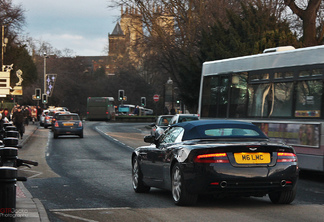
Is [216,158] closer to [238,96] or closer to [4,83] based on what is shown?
[238,96]

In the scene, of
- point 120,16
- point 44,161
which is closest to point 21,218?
point 44,161

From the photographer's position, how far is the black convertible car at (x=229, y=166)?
32.2 feet

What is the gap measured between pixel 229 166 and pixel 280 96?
7.18 m

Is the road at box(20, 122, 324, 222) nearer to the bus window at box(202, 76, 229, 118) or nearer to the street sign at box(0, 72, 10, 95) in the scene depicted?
the bus window at box(202, 76, 229, 118)

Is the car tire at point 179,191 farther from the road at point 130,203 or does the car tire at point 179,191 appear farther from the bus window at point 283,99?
the bus window at point 283,99

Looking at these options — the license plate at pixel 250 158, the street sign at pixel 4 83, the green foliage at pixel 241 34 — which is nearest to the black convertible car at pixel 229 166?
the license plate at pixel 250 158

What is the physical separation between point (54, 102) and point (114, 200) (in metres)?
110

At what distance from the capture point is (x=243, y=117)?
18172 millimetres

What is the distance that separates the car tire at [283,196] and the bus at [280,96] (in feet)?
14.1

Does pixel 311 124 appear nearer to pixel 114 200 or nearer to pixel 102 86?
pixel 114 200

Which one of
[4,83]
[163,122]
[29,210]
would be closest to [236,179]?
[29,210]

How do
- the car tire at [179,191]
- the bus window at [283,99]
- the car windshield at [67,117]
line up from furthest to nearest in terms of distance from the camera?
the car windshield at [67,117] < the bus window at [283,99] < the car tire at [179,191]

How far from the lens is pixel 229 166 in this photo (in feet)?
32.1

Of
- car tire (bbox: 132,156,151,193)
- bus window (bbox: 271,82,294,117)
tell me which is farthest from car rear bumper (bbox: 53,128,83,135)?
car tire (bbox: 132,156,151,193)
